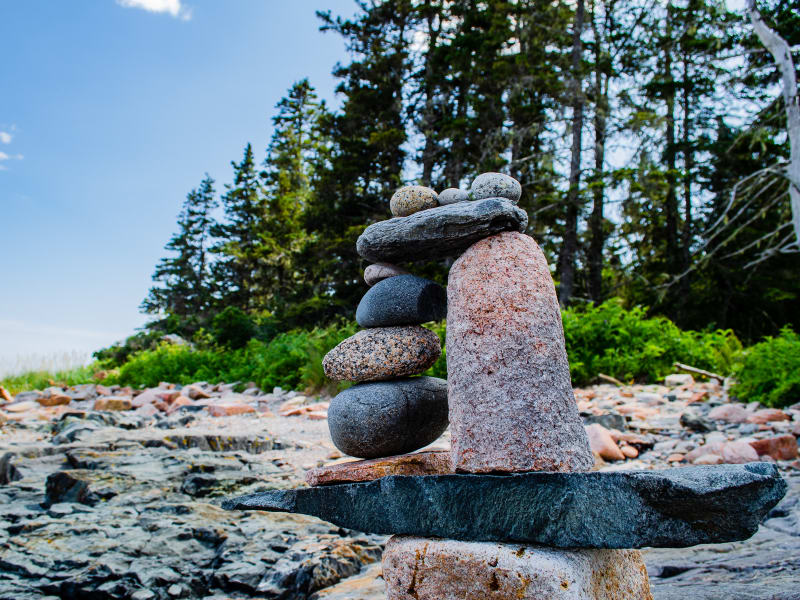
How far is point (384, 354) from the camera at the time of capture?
2973mm

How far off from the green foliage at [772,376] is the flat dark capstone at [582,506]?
5633 mm

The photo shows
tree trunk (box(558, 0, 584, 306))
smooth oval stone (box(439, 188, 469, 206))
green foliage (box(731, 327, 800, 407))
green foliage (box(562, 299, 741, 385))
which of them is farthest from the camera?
tree trunk (box(558, 0, 584, 306))

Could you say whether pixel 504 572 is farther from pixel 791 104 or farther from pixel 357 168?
pixel 357 168

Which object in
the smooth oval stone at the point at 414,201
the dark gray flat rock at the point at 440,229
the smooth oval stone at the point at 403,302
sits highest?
the smooth oval stone at the point at 414,201

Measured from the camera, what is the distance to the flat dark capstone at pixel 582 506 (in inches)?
74.0

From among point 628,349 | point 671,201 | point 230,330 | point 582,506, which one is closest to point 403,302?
point 582,506

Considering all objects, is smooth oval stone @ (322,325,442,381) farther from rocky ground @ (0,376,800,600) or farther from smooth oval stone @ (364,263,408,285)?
rocky ground @ (0,376,800,600)

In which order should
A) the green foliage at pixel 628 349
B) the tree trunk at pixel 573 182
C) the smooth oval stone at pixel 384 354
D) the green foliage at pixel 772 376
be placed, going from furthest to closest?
the tree trunk at pixel 573 182 < the green foliage at pixel 628 349 < the green foliage at pixel 772 376 < the smooth oval stone at pixel 384 354

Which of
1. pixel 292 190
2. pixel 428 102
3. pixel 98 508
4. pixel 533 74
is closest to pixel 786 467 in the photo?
pixel 98 508

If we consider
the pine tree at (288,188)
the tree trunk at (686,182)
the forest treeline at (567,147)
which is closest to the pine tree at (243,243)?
the pine tree at (288,188)

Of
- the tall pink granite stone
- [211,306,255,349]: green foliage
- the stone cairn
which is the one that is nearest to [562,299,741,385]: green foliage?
the stone cairn

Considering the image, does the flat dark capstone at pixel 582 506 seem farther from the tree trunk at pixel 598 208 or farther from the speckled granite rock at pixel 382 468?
the tree trunk at pixel 598 208

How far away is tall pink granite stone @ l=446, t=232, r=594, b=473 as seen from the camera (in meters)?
2.40

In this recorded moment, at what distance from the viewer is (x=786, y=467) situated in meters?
4.86
